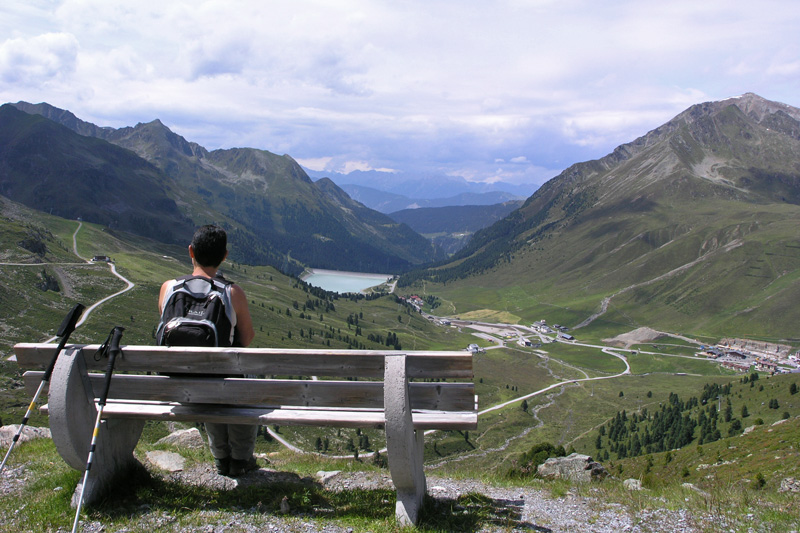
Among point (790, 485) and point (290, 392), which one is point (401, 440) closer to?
point (290, 392)

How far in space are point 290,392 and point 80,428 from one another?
3.43 metres

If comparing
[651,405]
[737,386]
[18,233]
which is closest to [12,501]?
[651,405]

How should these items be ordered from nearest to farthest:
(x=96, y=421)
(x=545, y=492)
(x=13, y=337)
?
1. (x=96, y=421)
2. (x=545, y=492)
3. (x=13, y=337)

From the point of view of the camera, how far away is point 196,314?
8.10 metres

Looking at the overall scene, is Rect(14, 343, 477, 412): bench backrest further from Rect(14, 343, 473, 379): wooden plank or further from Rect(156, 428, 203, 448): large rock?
Rect(156, 428, 203, 448): large rock

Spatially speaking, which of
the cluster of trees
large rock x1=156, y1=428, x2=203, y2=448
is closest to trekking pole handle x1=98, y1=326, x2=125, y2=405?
large rock x1=156, y1=428, x2=203, y2=448

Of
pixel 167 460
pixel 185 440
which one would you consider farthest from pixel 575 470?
pixel 167 460

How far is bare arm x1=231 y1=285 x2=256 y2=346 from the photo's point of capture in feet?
27.7

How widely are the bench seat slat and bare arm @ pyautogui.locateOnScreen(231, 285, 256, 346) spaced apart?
1.21m

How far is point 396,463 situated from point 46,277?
180207 mm

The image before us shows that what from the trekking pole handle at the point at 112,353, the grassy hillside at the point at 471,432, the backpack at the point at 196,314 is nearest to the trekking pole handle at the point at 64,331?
the trekking pole handle at the point at 112,353

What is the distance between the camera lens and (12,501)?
807cm

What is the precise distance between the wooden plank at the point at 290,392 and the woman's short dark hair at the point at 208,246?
201cm

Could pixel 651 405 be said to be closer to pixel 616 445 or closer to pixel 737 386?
pixel 737 386
